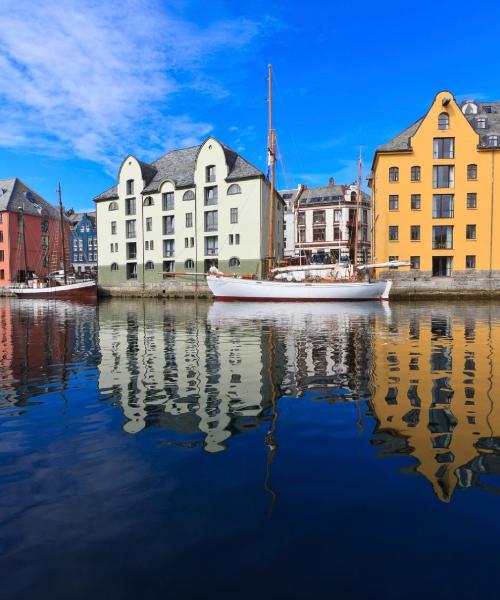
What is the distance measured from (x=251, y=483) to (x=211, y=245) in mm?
51095

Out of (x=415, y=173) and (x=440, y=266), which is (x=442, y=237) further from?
(x=415, y=173)

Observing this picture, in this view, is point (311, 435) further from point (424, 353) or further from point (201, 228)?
point (201, 228)

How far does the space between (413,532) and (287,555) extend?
1.12 meters

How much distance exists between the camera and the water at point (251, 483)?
3039 mm

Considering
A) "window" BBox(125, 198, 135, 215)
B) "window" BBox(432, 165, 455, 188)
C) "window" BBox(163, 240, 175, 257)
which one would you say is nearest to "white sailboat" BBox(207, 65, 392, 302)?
"window" BBox(432, 165, 455, 188)

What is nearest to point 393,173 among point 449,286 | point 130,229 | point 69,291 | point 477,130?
point 477,130

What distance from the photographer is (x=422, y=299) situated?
4366 centimetres

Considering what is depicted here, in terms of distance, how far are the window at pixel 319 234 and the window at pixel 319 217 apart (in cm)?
112

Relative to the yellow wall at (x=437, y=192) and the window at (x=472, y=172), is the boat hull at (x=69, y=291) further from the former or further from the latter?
the window at (x=472, y=172)

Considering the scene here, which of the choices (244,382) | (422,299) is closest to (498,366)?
(244,382)

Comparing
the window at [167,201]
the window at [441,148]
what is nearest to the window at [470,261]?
the window at [441,148]

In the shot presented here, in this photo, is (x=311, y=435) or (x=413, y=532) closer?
(x=413, y=532)

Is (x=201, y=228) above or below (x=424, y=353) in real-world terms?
above

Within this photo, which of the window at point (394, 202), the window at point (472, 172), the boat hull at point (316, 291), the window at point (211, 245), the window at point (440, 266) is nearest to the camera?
the boat hull at point (316, 291)
